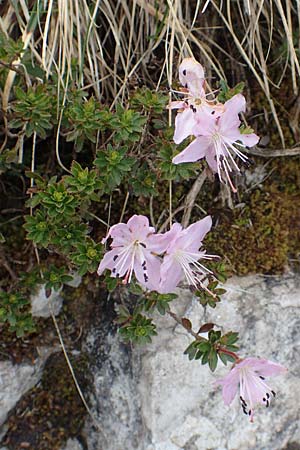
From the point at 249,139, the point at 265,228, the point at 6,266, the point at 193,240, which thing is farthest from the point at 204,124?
the point at 6,266

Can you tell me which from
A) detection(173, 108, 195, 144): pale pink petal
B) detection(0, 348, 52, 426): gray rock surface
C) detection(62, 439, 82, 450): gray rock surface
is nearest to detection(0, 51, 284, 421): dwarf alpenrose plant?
detection(173, 108, 195, 144): pale pink petal

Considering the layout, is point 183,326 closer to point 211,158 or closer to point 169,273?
point 169,273

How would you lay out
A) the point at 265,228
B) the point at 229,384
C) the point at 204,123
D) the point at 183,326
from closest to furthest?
the point at 204,123 → the point at 229,384 → the point at 183,326 → the point at 265,228

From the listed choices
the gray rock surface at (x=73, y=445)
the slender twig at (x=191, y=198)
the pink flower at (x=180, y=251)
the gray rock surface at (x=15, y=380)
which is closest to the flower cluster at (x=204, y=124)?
the pink flower at (x=180, y=251)

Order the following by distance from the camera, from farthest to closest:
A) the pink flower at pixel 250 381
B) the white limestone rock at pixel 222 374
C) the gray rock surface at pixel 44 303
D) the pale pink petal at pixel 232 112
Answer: the gray rock surface at pixel 44 303 < the white limestone rock at pixel 222 374 < the pink flower at pixel 250 381 < the pale pink petal at pixel 232 112

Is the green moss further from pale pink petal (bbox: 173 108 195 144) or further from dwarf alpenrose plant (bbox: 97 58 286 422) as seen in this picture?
pale pink petal (bbox: 173 108 195 144)

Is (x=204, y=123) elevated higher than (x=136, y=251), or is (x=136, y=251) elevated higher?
(x=204, y=123)

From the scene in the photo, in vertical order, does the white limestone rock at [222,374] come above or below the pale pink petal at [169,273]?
below

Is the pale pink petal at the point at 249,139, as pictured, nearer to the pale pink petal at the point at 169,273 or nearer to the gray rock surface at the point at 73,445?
the pale pink petal at the point at 169,273
